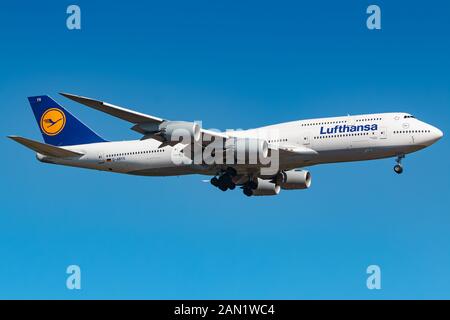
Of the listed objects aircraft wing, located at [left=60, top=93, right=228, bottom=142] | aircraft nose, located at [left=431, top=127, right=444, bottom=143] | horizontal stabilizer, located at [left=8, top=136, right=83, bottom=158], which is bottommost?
aircraft nose, located at [left=431, top=127, right=444, bottom=143]

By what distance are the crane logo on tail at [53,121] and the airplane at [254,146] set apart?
2908 millimetres

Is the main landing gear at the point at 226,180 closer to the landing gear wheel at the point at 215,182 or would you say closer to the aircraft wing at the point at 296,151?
the landing gear wheel at the point at 215,182

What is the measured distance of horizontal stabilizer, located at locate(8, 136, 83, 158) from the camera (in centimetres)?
4845

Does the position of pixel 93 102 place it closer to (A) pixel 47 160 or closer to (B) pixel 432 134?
(A) pixel 47 160

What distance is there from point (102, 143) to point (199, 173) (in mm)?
7274

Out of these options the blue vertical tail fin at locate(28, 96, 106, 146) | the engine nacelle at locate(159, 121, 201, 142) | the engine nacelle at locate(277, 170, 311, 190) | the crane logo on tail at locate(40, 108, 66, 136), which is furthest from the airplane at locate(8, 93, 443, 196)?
the crane logo on tail at locate(40, 108, 66, 136)

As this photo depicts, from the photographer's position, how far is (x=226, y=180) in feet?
160

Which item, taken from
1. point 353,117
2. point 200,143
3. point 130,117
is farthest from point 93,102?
point 353,117

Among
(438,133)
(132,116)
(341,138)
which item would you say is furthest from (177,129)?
(438,133)

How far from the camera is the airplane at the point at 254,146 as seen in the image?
45844 mm

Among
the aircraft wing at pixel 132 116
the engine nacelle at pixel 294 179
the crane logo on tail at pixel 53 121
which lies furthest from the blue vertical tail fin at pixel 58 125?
the engine nacelle at pixel 294 179

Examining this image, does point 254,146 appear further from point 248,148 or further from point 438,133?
point 438,133

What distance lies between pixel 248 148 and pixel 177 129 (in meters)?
4.46

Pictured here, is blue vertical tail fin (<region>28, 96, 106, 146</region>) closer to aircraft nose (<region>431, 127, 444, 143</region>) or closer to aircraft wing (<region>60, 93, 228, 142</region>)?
aircraft wing (<region>60, 93, 228, 142</region>)
